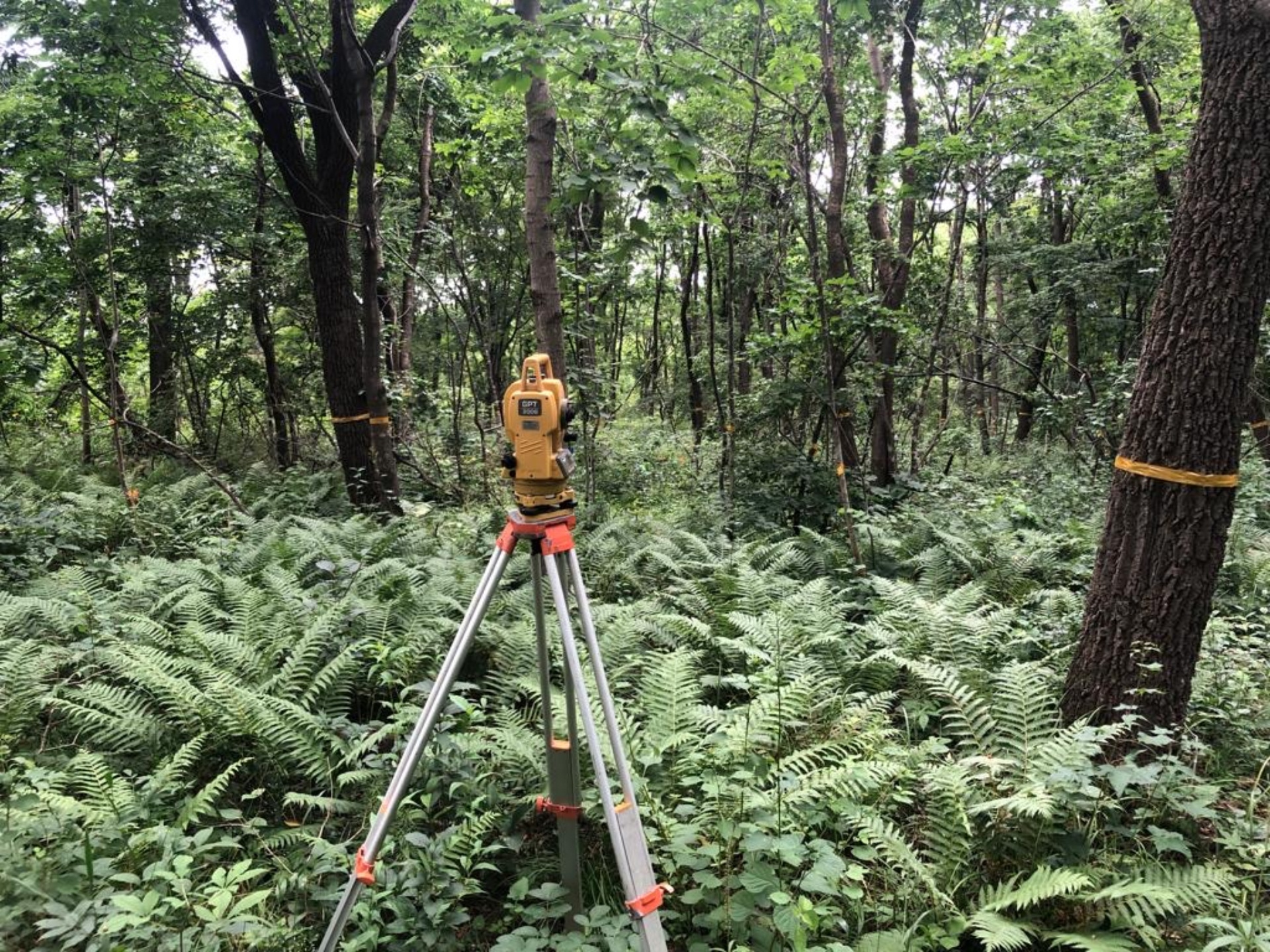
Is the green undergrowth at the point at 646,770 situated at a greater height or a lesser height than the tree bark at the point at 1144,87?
lesser

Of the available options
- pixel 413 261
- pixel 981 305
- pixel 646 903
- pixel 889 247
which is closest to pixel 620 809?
pixel 646 903

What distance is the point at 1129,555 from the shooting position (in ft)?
10.9

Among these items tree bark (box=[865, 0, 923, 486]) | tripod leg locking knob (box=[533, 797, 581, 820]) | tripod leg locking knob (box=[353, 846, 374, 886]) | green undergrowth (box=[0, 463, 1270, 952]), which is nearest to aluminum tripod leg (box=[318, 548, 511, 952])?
tripod leg locking knob (box=[353, 846, 374, 886])

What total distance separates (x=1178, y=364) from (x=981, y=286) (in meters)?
11.7

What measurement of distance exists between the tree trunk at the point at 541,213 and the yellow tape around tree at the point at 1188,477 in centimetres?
314

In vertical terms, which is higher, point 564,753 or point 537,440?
point 537,440

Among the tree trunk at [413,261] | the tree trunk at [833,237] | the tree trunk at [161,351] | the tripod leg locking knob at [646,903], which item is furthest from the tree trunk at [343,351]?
the tripod leg locking knob at [646,903]

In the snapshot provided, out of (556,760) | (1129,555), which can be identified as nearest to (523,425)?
(556,760)

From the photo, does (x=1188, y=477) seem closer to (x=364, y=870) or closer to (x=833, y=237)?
(x=364, y=870)

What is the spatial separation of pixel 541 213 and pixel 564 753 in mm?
3519

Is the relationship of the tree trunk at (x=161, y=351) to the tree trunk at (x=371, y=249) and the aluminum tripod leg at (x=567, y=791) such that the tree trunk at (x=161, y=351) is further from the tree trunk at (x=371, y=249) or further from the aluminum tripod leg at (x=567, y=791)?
the aluminum tripod leg at (x=567, y=791)

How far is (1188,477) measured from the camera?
313cm

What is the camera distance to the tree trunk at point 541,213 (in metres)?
4.48

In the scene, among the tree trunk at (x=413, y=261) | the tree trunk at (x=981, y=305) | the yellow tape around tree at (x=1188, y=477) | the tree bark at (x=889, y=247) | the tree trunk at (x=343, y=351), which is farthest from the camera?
the tree trunk at (x=413, y=261)
